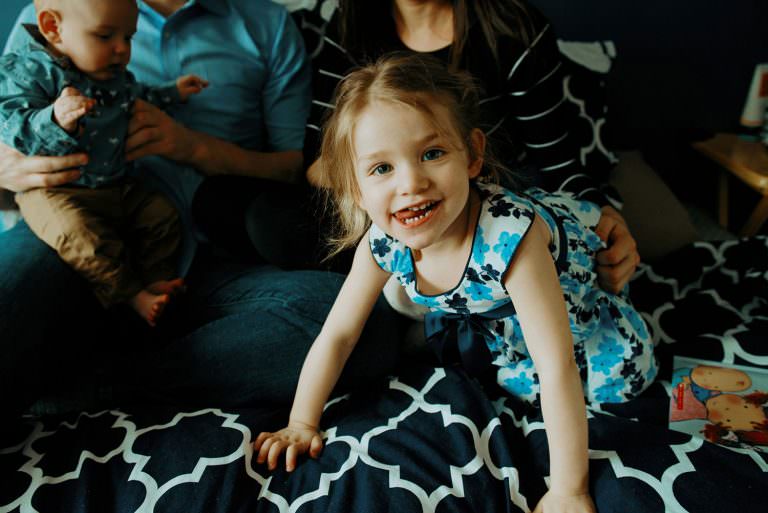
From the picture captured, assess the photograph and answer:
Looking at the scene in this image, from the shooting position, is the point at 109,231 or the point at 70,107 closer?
the point at 70,107

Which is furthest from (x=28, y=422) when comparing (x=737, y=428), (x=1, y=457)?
(x=737, y=428)

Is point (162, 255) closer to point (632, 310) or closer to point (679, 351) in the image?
point (632, 310)

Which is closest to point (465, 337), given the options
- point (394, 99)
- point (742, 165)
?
point (394, 99)

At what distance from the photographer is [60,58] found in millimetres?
1006

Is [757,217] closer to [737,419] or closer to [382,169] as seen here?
[737,419]

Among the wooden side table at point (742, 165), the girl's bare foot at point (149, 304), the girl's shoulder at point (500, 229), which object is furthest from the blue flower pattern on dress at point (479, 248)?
the wooden side table at point (742, 165)

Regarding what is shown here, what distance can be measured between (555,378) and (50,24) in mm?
1037

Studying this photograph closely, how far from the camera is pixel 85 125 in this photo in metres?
1.03

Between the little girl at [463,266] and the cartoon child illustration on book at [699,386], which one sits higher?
the little girl at [463,266]

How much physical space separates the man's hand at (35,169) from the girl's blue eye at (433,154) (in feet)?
2.23

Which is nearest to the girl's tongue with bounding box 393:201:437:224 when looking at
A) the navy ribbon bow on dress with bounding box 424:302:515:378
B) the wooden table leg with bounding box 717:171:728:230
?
the navy ribbon bow on dress with bounding box 424:302:515:378

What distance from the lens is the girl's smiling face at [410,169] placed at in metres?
0.71

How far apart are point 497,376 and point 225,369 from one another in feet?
1.61

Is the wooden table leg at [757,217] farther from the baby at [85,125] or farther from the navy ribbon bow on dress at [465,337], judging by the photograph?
the baby at [85,125]
